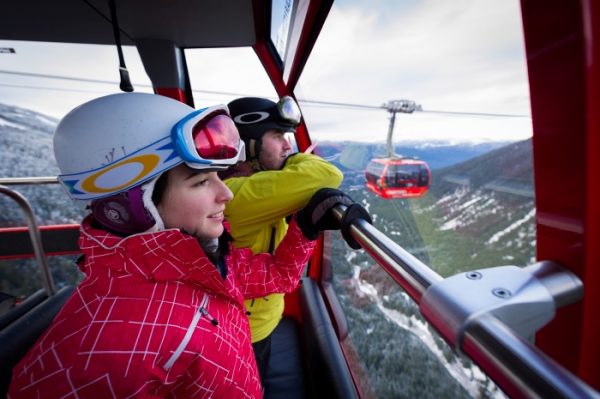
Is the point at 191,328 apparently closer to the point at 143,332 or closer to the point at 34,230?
the point at 143,332

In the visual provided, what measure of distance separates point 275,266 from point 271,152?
2.08 ft

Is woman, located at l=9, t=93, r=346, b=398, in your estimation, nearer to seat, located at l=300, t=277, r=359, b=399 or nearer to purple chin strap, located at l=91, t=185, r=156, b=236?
purple chin strap, located at l=91, t=185, r=156, b=236

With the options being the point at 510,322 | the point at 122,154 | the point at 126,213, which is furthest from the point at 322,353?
the point at 510,322

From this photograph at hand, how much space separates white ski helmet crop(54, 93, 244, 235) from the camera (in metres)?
0.88

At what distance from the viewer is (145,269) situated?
2.67 feet

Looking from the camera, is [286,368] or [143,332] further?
[286,368]

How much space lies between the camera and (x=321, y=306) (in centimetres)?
263

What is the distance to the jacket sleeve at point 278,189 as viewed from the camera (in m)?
1.22

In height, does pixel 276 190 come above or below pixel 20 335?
above

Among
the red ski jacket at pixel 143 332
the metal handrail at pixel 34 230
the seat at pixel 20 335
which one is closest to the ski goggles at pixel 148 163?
the red ski jacket at pixel 143 332

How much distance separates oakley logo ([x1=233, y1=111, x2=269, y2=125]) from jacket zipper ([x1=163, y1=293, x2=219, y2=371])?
3.32 feet

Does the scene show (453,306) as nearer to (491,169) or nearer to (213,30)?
(491,169)

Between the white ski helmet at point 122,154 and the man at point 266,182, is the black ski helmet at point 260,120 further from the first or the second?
the white ski helmet at point 122,154

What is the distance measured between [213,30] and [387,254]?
3.06 metres
